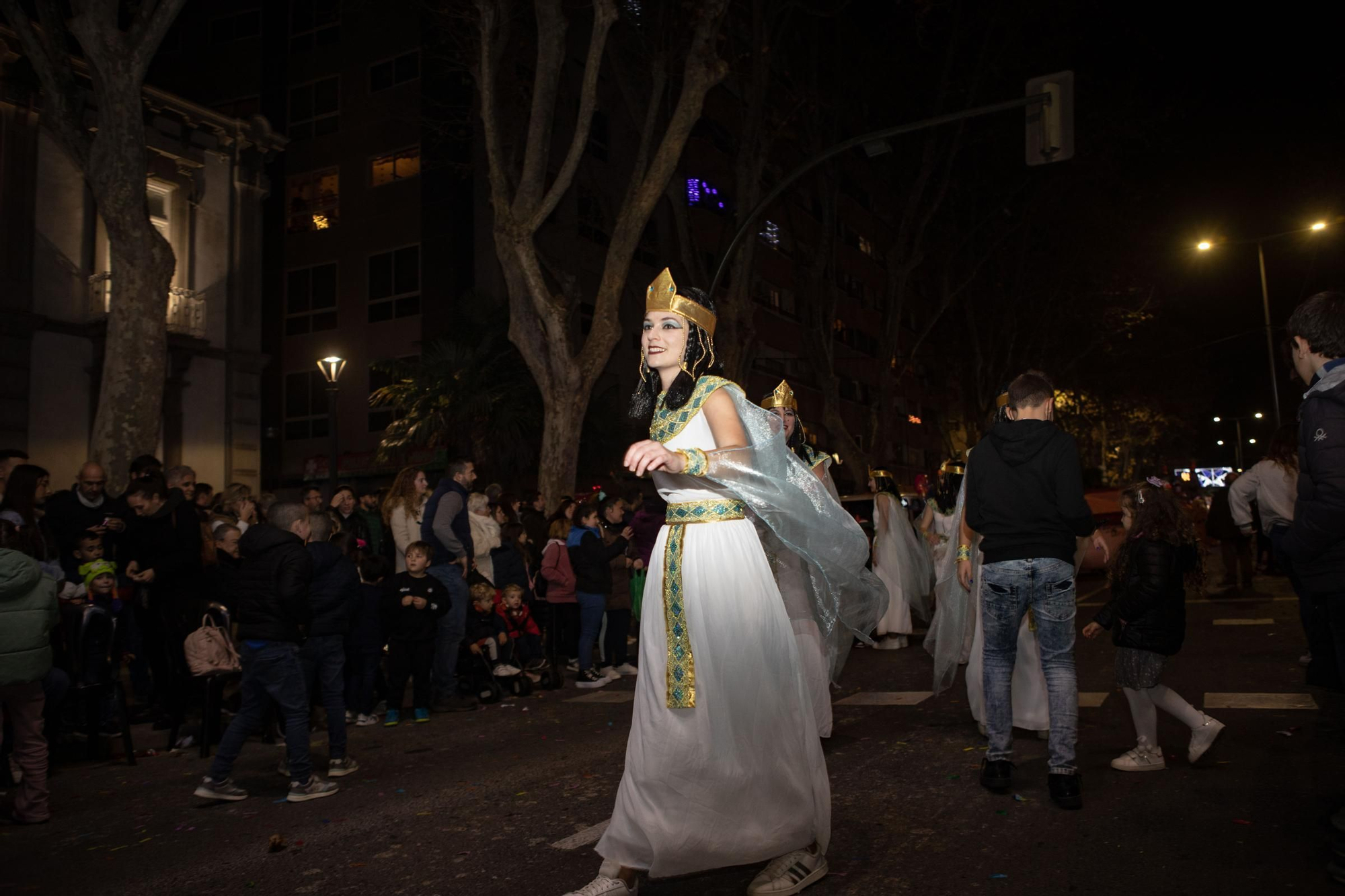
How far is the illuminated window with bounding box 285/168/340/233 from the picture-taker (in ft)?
103

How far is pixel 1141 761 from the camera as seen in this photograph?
18.2 ft

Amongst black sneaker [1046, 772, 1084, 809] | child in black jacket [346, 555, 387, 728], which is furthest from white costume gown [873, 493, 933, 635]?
black sneaker [1046, 772, 1084, 809]

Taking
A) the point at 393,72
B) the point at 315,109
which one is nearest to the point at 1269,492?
the point at 393,72

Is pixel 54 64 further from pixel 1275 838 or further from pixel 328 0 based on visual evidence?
pixel 328 0

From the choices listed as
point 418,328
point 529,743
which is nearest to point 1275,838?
point 529,743

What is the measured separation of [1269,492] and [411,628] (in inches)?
285

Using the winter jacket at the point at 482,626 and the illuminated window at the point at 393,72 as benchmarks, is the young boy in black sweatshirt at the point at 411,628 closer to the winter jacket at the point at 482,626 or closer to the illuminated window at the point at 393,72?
the winter jacket at the point at 482,626

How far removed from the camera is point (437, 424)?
2275 centimetres

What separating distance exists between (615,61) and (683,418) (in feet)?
48.0

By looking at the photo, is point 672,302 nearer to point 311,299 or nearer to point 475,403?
point 475,403

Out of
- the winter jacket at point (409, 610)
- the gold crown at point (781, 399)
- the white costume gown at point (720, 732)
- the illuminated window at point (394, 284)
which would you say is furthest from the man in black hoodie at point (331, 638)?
the illuminated window at point (394, 284)

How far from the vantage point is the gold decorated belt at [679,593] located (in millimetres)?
3887

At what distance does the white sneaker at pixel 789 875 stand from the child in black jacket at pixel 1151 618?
92.6 inches

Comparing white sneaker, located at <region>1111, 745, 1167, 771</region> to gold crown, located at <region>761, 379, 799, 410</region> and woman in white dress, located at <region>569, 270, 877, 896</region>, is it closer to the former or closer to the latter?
woman in white dress, located at <region>569, 270, 877, 896</region>
